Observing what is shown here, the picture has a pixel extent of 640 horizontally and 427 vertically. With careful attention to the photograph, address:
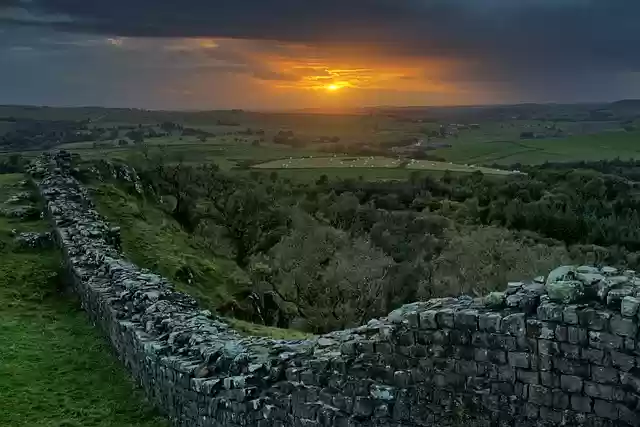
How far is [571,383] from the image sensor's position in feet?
25.2

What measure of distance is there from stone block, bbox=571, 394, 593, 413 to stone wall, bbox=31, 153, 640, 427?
1 cm

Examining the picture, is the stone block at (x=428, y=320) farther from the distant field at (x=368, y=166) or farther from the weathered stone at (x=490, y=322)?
the distant field at (x=368, y=166)

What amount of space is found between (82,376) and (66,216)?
13033mm

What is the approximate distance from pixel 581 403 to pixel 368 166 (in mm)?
106685

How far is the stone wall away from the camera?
7.45 metres

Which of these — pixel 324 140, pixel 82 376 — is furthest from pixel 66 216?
pixel 324 140

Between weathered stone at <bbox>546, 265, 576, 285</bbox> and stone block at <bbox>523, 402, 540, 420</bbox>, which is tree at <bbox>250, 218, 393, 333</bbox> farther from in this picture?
weathered stone at <bbox>546, 265, 576, 285</bbox>

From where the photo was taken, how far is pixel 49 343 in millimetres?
16484

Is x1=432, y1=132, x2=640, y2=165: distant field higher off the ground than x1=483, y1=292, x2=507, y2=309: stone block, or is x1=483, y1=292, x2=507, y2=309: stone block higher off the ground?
x1=483, y1=292, x2=507, y2=309: stone block

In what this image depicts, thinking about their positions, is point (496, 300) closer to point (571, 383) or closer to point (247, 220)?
point (571, 383)

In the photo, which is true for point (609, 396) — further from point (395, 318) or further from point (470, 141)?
point (470, 141)

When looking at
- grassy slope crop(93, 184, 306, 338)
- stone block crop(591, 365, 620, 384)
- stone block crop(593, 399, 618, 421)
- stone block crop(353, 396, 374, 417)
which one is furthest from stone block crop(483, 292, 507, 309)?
grassy slope crop(93, 184, 306, 338)

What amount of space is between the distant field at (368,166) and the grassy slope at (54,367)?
261 feet

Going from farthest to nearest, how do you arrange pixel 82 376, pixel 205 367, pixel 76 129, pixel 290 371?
1. pixel 76 129
2. pixel 82 376
3. pixel 205 367
4. pixel 290 371
